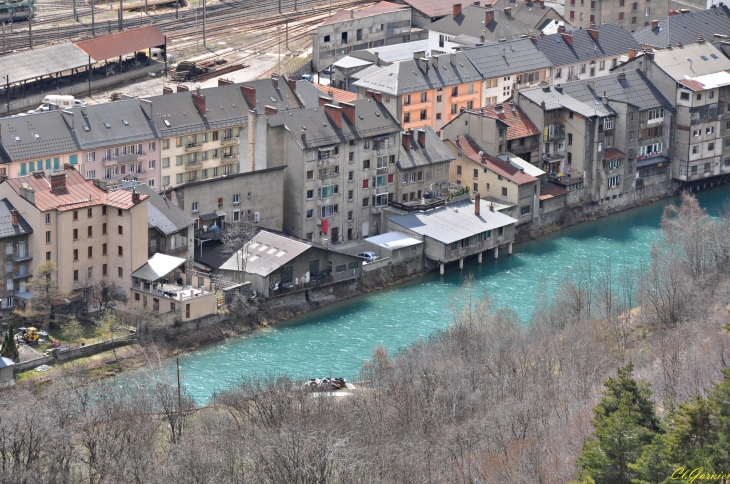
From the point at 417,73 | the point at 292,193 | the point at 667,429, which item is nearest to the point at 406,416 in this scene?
the point at 667,429

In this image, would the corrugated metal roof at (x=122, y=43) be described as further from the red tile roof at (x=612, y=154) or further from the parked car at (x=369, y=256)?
the red tile roof at (x=612, y=154)

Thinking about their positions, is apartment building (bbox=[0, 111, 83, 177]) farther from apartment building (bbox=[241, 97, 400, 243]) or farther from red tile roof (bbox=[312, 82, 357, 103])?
red tile roof (bbox=[312, 82, 357, 103])

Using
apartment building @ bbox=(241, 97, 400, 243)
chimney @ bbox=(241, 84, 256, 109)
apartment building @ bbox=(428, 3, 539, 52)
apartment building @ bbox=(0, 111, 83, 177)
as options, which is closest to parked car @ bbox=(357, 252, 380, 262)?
apartment building @ bbox=(241, 97, 400, 243)

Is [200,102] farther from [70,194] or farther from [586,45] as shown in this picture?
[586,45]

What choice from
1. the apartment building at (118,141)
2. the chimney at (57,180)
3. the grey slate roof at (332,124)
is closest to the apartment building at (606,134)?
the grey slate roof at (332,124)

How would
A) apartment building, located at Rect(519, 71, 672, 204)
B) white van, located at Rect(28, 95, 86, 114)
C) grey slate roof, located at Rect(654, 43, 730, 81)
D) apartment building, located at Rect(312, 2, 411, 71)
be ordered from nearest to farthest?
white van, located at Rect(28, 95, 86, 114)
apartment building, located at Rect(519, 71, 672, 204)
grey slate roof, located at Rect(654, 43, 730, 81)
apartment building, located at Rect(312, 2, 411, 71)

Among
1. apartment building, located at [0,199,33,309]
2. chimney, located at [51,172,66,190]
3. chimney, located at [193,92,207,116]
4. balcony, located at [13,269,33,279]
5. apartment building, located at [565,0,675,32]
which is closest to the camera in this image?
apartment building, located at [0,199,33,309]
